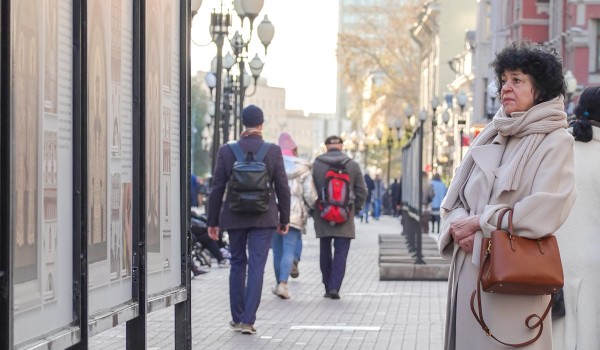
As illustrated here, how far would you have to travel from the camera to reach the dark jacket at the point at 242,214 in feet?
45.1

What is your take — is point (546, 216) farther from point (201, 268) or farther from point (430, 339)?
point (201, 268)

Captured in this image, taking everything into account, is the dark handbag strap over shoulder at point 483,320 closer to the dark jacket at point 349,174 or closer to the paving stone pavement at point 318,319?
the paving stone pavement at point 318,319

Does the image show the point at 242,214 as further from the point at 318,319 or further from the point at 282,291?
the point at 282,291

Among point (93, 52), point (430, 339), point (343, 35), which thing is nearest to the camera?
point (93, 52)

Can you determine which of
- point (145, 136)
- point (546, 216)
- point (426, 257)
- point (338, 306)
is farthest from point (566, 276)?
point (426, 257)

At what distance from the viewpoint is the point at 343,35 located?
91750mm

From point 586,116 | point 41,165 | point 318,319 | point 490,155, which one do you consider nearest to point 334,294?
point 318,319

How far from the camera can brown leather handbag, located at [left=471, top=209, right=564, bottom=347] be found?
677 cm

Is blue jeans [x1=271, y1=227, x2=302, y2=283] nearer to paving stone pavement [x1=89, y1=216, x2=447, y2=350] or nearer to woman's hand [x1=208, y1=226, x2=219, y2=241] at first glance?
paving stone pavement [x1=89, y1=216, x2=447, y2=350]

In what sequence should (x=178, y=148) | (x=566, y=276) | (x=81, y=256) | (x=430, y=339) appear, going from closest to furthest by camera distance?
(x=81, y=256) → (x=566, y=276) → (x=178, y=148) → (x=430, y=339)

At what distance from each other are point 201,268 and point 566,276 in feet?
56.7

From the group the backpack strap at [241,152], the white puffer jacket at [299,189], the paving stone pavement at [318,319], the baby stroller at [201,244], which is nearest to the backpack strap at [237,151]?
the backpack strap at [241,152]

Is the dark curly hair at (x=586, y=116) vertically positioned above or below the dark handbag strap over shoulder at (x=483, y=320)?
above

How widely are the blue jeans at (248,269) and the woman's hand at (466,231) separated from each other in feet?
21.6
